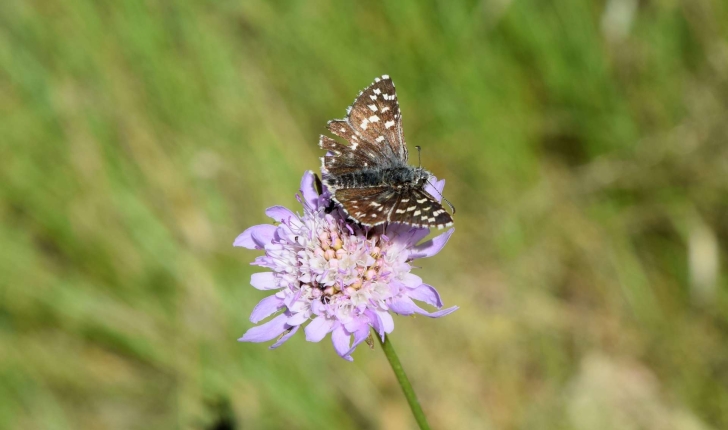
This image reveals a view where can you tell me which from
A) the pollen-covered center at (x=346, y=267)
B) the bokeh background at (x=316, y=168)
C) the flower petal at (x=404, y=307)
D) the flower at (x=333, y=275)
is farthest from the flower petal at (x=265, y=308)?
the bokeh background at (x=316, y=168)

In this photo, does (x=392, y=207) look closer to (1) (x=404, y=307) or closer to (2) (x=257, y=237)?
(1) (x=404, y=307)

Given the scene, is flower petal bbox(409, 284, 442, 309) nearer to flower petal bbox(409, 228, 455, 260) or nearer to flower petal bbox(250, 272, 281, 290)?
flower petal bbox(409, 228, 455, 260)

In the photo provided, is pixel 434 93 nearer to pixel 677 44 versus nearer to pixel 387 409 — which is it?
pixel 677 44

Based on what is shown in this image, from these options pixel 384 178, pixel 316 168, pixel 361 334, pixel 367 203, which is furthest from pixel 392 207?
pixel 316 168

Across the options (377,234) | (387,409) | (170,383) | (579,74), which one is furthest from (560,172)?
(170,383)

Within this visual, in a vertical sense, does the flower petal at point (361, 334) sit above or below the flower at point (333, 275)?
below

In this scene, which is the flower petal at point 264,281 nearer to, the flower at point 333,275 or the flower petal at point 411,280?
the flower at point 333,275
